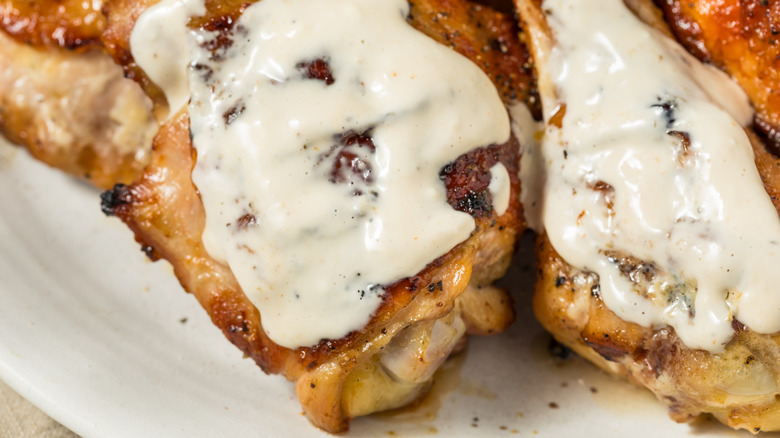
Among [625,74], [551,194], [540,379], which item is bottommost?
[540,379]

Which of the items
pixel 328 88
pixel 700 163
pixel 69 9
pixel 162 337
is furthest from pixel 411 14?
pixel 162 337

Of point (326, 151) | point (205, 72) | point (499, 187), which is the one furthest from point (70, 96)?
point (499, 187)

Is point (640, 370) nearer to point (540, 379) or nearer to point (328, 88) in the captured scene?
point (540, 379)

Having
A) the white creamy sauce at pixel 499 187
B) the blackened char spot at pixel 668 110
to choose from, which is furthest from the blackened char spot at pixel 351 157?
the blackened char spot at pixel 668 110

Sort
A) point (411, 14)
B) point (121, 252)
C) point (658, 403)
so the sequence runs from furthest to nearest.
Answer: point (121, 252) < point (658, 403) < point (411, 14)

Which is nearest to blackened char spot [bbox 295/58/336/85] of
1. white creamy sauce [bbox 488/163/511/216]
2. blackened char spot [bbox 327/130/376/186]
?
blackened char spot [bbox 327/130/376/186]

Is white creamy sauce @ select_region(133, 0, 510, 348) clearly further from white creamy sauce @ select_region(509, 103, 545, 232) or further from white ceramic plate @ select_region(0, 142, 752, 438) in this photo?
white ceramic plate @ select_region(0, 142, 752, 438)

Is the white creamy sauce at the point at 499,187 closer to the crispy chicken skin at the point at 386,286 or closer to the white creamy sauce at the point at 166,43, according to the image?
the crispy chicken skin at the point at 386,286
